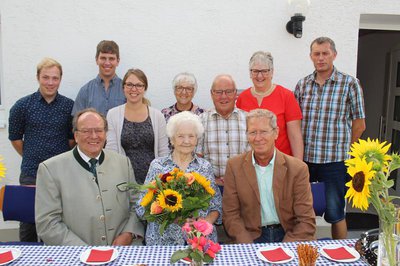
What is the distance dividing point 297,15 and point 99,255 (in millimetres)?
3434

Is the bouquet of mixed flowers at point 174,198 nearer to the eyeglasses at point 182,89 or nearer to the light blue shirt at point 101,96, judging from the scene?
the eyeglasses at point 182,89

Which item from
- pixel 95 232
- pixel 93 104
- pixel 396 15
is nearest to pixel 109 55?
pixel 93 104

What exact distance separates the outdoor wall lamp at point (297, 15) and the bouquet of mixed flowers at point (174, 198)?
290cm

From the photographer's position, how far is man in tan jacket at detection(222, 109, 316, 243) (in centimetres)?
261

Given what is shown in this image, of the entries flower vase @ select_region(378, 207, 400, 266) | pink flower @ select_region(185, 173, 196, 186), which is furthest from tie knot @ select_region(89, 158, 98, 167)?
flower vase @ select_region(378, 207, 400, 266)

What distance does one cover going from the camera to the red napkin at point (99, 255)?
1927mm

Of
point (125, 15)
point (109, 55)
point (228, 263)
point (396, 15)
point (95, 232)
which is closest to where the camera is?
point (228, 263)

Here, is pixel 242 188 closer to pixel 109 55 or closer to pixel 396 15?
pixel 109 55

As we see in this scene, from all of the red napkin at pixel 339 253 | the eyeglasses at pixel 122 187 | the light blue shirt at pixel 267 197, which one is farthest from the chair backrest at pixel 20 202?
the red napkin at pixel 339 253

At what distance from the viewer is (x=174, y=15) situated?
169 inches

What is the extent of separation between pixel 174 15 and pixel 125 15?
55 cm

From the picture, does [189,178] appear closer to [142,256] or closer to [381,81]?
[142,256]

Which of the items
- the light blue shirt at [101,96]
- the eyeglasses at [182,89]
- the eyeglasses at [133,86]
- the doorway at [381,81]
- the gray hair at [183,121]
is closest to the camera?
the gray hair at [183,121]

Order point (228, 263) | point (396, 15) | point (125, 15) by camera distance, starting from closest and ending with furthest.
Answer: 1. point (228, 263)
2. point (125, 15)
3. point (396, 15)
